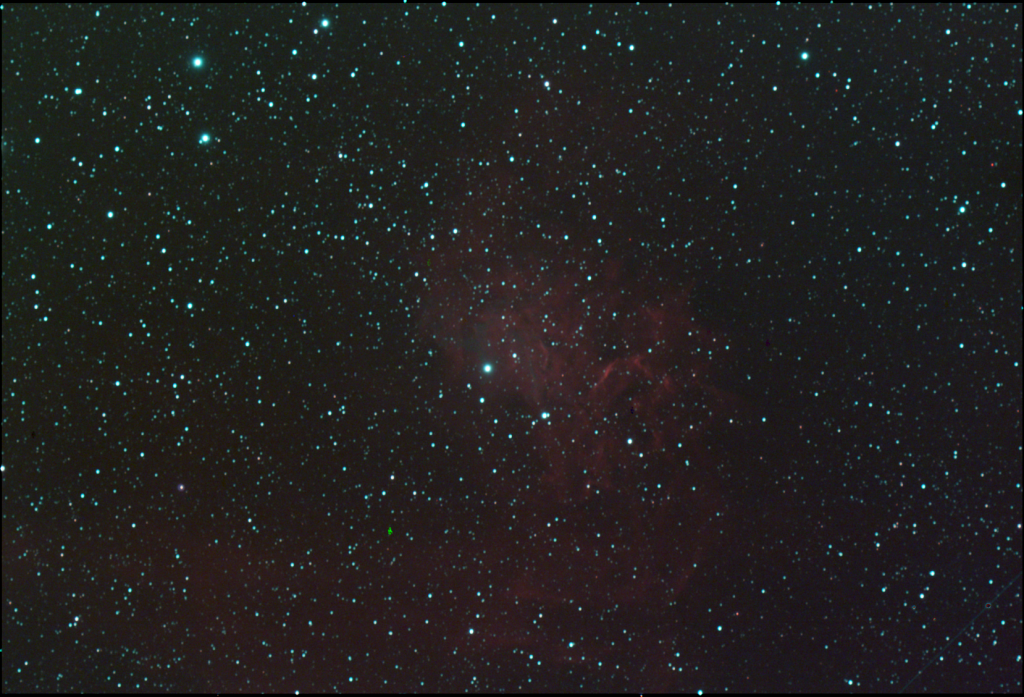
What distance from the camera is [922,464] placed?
48 centimetres

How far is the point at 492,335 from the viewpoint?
435 millimetres

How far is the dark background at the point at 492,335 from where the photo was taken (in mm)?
417

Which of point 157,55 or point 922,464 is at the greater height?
point 157,55

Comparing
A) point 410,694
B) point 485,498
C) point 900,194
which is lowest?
point 410,694

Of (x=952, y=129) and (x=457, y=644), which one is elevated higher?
(x=952, y=129)

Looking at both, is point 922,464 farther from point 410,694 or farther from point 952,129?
point 410,694

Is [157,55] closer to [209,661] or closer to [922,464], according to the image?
[209,661]

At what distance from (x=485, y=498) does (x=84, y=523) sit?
27 centimetres

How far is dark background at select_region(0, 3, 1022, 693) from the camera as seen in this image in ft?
1.37

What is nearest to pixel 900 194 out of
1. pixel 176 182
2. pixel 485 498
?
pixel 485 498

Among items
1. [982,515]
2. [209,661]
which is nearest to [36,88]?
[209,661]

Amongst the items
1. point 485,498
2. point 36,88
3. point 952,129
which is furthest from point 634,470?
point 36,88

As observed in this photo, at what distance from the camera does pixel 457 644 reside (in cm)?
45

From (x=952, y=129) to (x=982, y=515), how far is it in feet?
0.97
